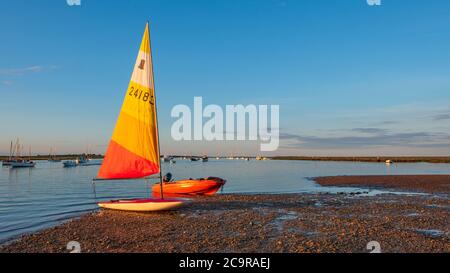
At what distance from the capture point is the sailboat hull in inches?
772

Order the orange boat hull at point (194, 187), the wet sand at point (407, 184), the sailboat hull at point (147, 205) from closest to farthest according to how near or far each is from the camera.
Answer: the sailboat hull at point (147, 205), the orange boat hull at point (194, 187), the wet sand at point (407, 184)

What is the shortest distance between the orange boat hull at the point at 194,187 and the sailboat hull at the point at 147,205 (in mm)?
10220

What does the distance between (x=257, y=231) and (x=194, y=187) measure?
1588 centimetres

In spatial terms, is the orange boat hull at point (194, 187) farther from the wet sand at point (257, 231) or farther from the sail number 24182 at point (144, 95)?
the sail number 24182 at point (144, 95)

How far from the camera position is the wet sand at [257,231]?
41.3 ft

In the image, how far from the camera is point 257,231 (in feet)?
50.0

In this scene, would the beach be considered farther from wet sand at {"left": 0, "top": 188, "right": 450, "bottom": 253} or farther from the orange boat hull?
the orange boat hull

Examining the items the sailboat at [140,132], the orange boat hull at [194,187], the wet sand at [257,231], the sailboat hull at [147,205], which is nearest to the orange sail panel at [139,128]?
the sailboat at [140,132]

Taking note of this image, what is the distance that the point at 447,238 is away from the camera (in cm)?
1380

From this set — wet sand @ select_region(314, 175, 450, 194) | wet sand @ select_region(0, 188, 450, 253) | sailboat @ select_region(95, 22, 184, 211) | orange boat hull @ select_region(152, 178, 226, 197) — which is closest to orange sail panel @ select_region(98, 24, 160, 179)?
sailboat @ select_region(95, 22, 184, 211)

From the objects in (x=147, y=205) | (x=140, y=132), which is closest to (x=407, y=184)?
(x=147, y=205)

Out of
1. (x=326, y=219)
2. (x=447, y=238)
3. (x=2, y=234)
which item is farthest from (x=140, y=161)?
(x=447, y=238)
